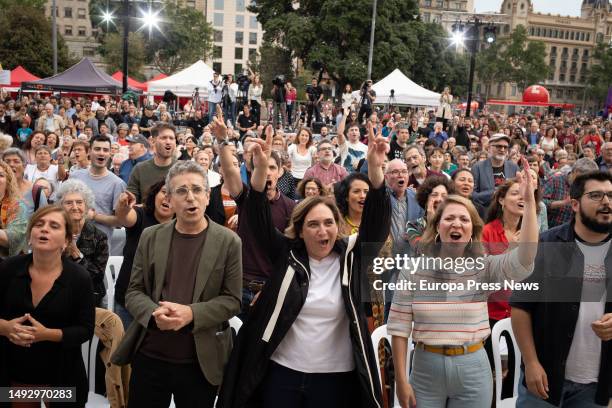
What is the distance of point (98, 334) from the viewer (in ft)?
12.2

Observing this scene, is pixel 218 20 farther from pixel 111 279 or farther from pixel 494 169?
pixel 111 279

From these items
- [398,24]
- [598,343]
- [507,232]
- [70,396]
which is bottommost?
[70,396]

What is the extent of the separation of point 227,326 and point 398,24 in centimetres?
4091

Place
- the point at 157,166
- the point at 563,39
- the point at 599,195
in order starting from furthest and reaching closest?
the point at 563,39
the point at 157,166
the point at 599,195

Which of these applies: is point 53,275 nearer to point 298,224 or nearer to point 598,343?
point 298,224

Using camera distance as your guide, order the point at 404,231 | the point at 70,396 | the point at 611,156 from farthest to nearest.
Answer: the point at 611,156, the point at 404,231, the point at 70,396

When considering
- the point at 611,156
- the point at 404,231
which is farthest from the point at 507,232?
the point at 611,156

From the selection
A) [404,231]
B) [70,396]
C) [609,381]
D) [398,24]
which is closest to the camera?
[609,381]

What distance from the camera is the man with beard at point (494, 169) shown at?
7629 millimetres

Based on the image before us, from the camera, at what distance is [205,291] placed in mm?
3176

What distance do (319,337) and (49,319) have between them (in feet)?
4.75

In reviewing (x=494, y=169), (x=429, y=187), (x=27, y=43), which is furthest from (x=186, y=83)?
(x=27, y=43)

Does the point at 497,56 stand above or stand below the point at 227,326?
above

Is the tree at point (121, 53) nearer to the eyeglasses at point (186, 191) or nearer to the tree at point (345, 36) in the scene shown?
the tree at point (345, 36)
